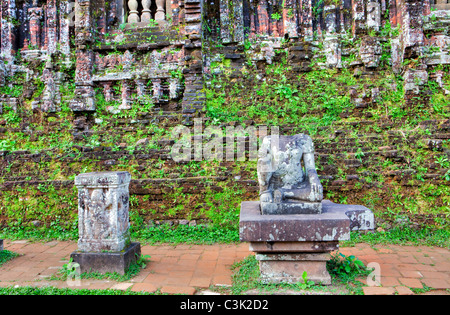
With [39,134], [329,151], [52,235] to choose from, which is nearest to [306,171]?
[329,151]

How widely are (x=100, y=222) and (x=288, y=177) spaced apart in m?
2.39

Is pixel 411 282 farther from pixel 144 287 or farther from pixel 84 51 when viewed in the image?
pixel 84 51

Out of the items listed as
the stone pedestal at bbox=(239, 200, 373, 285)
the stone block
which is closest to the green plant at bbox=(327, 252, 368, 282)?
the stone pedestal at bbox=(239, 200, 373, 285)

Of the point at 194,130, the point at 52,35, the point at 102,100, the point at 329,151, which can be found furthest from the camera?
the point at 52,35

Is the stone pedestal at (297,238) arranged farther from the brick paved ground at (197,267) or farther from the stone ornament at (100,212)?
the stone ornament at (100,212)

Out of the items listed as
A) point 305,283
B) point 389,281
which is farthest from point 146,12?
point 389,281

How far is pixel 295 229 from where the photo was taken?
3023 millimetres

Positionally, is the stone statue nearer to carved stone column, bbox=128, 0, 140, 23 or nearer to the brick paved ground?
the brick paved ground

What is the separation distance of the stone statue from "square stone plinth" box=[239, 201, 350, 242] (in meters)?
0.27

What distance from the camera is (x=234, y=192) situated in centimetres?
536

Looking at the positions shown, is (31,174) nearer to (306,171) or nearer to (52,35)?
(52,35)

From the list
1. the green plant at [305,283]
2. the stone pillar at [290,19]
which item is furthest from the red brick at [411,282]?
the stone pillar at [290,19]

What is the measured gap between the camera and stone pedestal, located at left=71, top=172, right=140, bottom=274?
3.61 metres

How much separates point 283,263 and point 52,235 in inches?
175
